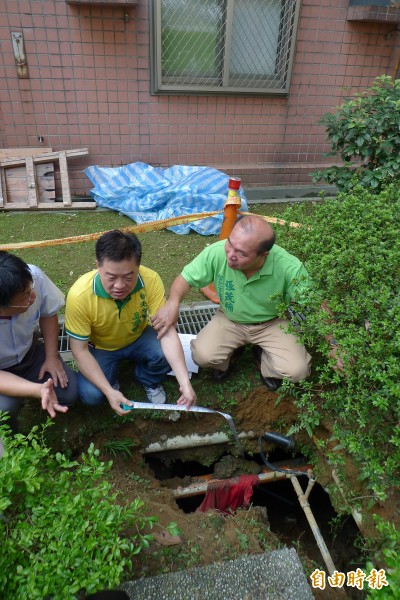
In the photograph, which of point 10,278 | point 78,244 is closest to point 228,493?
point 10,278

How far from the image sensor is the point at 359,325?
7.84ft

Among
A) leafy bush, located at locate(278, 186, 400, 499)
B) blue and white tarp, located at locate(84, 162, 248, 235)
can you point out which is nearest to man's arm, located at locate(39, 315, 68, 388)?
leafy bush, located at locate(278, 186, 400, 499)

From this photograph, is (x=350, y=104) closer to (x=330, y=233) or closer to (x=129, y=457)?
(x=330, y=233)

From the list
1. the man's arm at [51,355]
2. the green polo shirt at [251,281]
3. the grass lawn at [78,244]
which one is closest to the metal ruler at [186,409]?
the man's arm at [51,355]

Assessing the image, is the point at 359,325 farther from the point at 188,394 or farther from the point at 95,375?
the point at 95,375

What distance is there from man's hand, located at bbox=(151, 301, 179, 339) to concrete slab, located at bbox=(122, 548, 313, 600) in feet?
4.45

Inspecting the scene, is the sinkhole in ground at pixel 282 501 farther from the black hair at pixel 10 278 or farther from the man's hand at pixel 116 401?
the black hair at pixel 10 278

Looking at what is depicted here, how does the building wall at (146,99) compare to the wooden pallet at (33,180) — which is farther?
the wooden pallet at (33,180)

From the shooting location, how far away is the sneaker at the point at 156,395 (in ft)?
9.86

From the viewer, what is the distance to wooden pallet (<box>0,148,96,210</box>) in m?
5.81

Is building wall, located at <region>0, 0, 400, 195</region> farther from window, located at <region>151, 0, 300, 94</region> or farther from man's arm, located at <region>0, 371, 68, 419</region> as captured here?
man's arm, located at <region>0, 371, 68, 419</region>

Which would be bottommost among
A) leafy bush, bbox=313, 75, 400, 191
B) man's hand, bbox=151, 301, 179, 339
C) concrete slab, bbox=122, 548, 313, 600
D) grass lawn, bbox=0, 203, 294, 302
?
concrete slab, bbox=122, 548, 313, 600

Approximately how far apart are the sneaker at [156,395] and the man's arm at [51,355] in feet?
2.00

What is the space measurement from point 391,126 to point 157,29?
3357 millimetres
